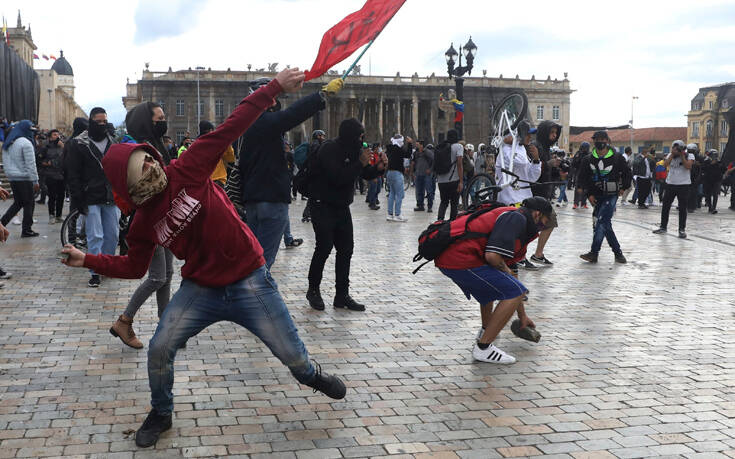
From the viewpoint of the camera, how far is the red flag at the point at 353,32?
4.18 meters

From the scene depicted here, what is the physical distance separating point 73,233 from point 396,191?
24.5ft

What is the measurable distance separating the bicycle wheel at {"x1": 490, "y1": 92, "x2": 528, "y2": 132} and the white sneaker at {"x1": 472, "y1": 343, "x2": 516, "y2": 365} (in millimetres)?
4661

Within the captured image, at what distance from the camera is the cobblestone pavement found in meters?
3.68

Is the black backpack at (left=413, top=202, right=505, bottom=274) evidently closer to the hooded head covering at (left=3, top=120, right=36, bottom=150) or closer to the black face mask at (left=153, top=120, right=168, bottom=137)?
the black face mask at (left=153, top=120, right=168, bottom=137)

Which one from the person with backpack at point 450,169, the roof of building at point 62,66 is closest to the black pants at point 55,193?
the person with backpack at point 450,169

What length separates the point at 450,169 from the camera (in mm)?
14164

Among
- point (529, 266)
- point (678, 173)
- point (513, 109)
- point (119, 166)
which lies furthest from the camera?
point (678, 173)

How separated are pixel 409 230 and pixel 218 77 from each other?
250ft

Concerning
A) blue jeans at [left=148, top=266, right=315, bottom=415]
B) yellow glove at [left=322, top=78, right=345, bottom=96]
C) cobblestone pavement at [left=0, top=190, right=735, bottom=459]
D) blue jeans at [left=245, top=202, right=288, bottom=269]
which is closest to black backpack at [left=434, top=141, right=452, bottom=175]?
cobblestone pavement at [left=0, top=190, right=735, bottom=459]

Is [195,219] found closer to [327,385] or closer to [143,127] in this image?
[327,385]

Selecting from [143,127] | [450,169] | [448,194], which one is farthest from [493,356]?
[448,194]

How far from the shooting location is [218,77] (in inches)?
3376

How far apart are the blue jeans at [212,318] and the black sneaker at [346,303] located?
305 centimetres

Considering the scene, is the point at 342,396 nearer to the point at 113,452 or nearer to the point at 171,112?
the point at 113,452
